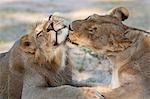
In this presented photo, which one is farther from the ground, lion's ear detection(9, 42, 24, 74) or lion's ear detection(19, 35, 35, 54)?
lion's ear detection(19, 35, 35, 54)

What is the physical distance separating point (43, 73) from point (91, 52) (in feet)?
0.81

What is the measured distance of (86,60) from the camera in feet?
6.10

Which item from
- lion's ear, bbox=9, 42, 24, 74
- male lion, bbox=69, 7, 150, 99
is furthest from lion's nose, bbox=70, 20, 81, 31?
lion's ear, bbox=9, 42, 24, 74

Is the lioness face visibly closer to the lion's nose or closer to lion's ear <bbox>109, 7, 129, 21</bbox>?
the lion's nose

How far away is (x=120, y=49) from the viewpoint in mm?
1871

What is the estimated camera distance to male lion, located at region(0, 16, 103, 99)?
183 centimetres

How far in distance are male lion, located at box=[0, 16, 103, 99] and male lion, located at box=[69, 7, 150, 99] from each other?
0.05 meters

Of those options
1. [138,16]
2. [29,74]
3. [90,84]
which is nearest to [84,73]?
[90,84]

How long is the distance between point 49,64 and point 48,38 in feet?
0.38

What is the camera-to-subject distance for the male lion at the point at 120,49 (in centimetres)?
184

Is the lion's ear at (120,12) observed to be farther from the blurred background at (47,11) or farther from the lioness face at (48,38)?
the blurred background at (47,11)

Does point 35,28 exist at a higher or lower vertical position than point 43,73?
higher

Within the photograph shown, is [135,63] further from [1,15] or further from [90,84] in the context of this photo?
[1,15]

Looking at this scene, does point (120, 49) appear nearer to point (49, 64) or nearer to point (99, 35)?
point (99, 35)
